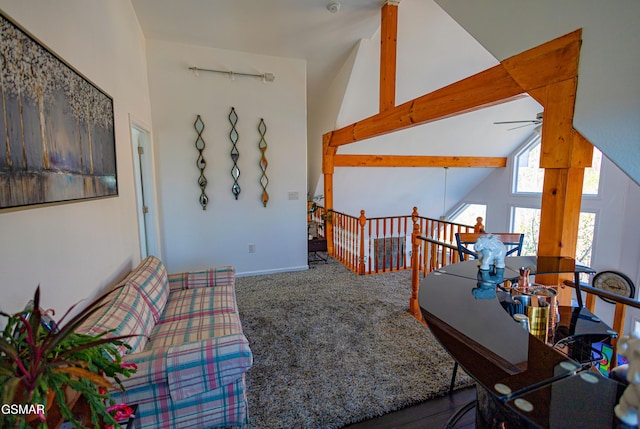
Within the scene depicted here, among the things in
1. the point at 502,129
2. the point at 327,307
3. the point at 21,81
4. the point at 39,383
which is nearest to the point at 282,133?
the point at 327,307

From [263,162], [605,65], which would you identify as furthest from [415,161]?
[605,65]

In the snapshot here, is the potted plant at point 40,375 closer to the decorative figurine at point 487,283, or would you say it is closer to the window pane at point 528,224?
the decorative figurine at point 487,283

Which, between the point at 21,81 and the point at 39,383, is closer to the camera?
the point at 39,383

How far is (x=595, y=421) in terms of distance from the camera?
2.16ft

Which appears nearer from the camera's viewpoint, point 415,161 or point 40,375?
point 40,375

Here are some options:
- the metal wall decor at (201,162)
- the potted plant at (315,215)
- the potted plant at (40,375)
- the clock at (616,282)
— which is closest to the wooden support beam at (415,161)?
the potted plant at (315,215)

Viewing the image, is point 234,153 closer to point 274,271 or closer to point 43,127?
point 274,271

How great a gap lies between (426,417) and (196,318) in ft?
5.59

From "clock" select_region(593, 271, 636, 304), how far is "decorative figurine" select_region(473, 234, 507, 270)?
451 cm

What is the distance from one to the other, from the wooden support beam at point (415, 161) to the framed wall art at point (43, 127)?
4.51 meters

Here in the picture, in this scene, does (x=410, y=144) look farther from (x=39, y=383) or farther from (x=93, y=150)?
(x=39, y=383)

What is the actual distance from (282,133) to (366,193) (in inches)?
139

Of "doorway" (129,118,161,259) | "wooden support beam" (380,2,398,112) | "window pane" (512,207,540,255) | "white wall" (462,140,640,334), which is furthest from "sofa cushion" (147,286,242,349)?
"window pane" (512,207,540,255)

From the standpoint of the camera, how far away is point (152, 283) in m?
2.26
